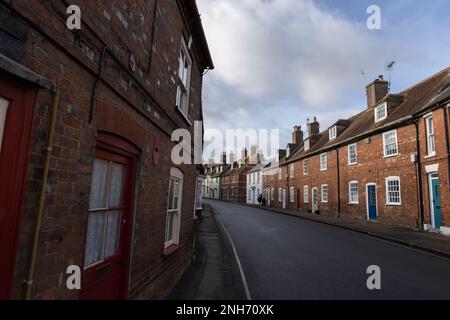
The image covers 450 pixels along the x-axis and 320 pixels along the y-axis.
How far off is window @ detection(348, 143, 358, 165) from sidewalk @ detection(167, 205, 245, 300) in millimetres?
15346

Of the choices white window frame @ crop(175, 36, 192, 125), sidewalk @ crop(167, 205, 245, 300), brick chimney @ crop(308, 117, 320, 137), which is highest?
brick chimney @ crop(308, 117, 320, 137)

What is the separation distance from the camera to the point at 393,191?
17953 millimetres

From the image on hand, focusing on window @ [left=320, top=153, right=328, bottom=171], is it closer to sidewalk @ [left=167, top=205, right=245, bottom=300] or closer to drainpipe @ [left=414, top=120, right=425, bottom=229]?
drainpipe @ [left=414, top=120, right=425, bottom=229]

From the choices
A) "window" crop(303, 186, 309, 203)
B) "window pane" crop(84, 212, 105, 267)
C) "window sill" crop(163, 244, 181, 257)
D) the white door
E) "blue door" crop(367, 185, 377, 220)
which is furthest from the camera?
"window" crop(303, 186, 309, 203)

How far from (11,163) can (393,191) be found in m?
19.9

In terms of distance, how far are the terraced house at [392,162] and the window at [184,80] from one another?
12631mm

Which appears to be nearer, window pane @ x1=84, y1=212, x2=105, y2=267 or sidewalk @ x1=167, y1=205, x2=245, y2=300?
window pane @ x1=84, y1=212, x2=105, y2=267

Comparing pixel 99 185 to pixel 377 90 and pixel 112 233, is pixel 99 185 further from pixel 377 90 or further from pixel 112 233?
pixel 377 90

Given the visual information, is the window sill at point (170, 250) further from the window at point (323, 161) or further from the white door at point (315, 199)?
the white door at point (315, 199)

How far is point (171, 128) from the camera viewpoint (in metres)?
5.76

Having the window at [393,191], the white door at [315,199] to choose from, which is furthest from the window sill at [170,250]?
the white door at [315,199]

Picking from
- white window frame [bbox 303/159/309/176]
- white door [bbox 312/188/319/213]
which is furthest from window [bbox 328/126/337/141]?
white door [bbox 312/188/319/213]

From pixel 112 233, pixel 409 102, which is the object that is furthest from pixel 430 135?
pixel 112 233

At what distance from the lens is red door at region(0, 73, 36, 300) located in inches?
73.0
